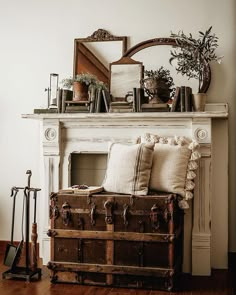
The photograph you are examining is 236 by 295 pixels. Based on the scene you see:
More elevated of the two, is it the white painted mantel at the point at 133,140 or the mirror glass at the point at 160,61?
the mirror glass at the point at 160,61

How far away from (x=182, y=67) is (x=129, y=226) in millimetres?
1460

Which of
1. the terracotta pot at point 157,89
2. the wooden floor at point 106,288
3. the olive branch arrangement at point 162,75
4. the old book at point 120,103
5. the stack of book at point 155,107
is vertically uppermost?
the olive branch arrangement at point 162,75

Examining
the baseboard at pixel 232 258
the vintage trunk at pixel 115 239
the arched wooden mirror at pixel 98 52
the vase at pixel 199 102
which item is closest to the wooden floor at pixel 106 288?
the vintage trunk at pixel 115 239

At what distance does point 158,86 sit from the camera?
404 cm

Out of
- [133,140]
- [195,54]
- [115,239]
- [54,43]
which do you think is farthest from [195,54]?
[115,239]

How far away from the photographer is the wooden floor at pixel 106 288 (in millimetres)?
3494

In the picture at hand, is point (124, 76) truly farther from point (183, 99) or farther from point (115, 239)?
point (115, 239)

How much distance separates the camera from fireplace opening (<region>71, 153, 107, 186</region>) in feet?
14.5

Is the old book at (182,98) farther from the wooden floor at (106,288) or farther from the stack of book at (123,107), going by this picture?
the wooden floor at (106,288)

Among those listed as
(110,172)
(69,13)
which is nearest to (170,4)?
(69,13)

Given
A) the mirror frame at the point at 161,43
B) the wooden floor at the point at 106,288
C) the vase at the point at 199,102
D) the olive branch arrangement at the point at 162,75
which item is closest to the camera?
the wooden floor at the point at 106,288

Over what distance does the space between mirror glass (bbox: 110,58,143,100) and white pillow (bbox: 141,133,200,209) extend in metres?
0.71

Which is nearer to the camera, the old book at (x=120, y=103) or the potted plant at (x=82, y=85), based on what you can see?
the old book at (x=120, y=103)

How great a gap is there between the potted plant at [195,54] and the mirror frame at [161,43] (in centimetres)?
4
